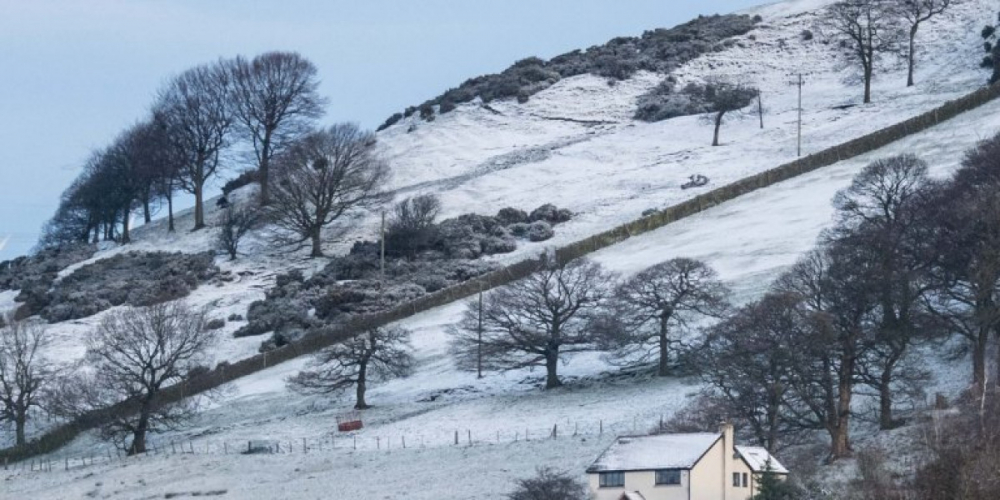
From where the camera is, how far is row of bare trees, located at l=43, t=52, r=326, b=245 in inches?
4232

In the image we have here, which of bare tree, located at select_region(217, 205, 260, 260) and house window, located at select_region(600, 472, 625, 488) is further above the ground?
bare tree, located at select_region(217, 205, 260, 260)

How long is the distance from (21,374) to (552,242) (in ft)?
90.0

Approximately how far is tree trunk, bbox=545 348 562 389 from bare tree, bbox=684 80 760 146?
42980 millimetres

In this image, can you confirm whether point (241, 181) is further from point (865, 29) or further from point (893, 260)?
point (893, 260)

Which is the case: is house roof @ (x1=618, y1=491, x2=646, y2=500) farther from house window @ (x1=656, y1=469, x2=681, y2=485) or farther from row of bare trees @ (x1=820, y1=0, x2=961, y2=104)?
row of bare trees @ (x1=820, y1=0, x2=961, y2=104)

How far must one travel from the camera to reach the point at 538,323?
67812 mm

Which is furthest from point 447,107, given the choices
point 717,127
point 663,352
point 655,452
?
point 655,452

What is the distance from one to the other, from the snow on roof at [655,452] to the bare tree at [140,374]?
20715 mm

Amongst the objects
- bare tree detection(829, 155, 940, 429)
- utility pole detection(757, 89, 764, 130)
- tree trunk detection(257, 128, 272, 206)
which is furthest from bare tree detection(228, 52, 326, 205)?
bare tree detection(829, 155, 940, 429)

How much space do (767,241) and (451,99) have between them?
54.6 m

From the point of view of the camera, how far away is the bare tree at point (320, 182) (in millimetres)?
96938

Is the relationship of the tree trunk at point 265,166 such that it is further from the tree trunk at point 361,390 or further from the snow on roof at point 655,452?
the snow on roof at point 655,452

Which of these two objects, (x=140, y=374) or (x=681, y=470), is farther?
(x=140, y=374)

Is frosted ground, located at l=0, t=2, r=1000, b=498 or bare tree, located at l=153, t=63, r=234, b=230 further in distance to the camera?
bare tree, located at l=153, t=63, r=234, b=230
